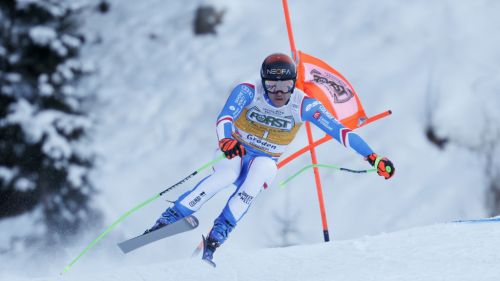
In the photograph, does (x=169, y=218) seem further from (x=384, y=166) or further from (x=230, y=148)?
(x=384, y=166)

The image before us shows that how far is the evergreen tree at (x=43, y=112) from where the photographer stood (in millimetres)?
11398

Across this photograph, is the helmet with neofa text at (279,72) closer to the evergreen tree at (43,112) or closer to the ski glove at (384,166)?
the ski glove at (384,166)

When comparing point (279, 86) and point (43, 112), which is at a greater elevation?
point (43, 112)

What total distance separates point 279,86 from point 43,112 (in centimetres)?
705

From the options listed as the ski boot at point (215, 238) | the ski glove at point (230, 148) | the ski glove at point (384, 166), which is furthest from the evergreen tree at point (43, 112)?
the ski glove at point (384, 166)

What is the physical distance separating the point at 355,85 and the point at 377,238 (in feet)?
25.8

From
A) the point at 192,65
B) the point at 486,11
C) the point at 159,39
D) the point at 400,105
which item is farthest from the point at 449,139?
the point at 159,39

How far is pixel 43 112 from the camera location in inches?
451

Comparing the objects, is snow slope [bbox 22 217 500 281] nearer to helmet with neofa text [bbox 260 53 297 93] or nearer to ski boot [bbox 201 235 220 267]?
ski boot [bbox 201 235 220 267]

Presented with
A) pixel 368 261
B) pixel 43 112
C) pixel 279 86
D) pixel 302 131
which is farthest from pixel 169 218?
pixel 302 131

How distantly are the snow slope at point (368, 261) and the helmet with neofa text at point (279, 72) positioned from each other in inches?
55.4

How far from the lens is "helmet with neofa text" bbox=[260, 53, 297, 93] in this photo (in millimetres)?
5273

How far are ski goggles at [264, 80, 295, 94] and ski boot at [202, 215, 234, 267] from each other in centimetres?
104

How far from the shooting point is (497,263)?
5.07m
